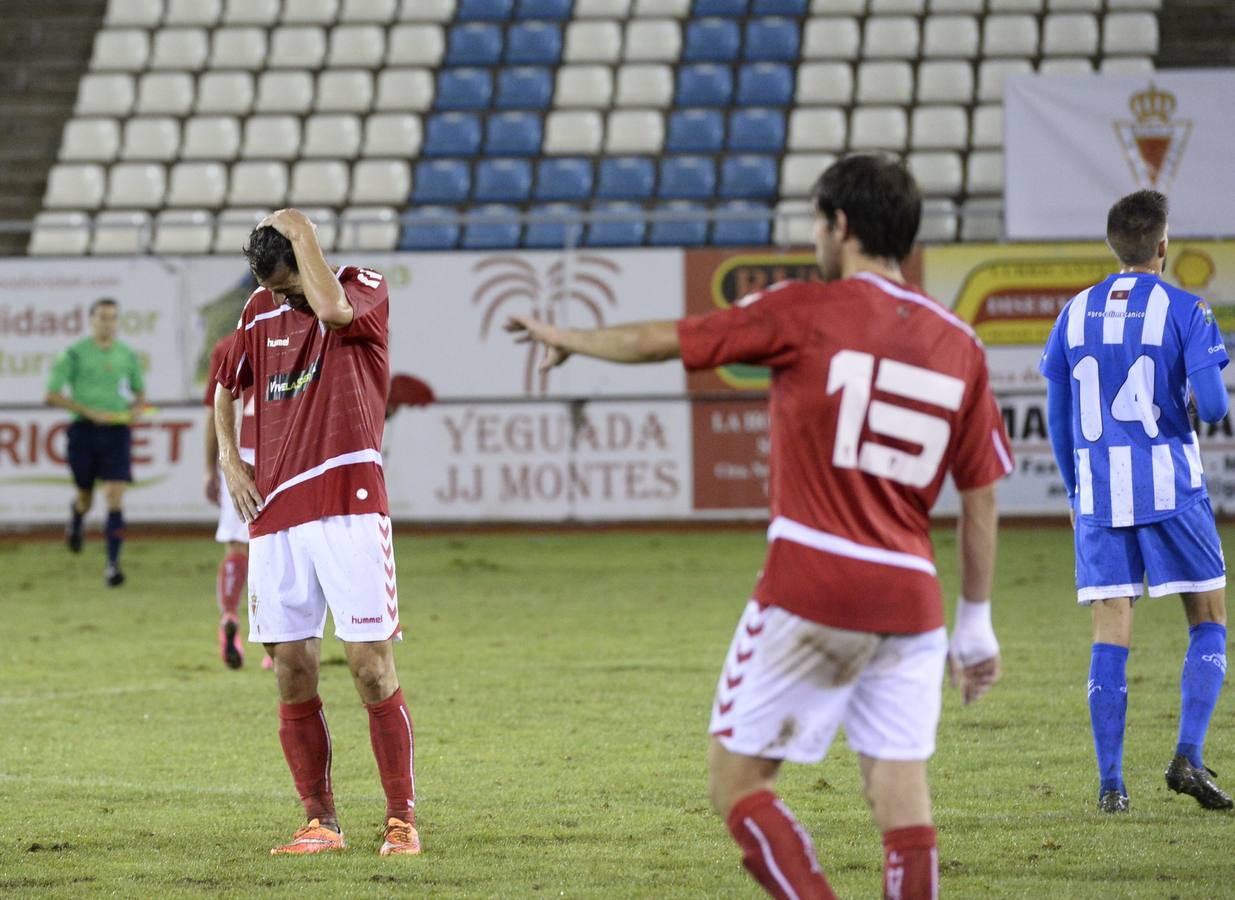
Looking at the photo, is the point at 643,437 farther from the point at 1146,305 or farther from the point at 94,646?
the point at 1146,305

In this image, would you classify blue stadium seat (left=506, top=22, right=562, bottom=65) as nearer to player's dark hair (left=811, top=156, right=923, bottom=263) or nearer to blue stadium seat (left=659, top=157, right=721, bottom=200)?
blue stadium seat (left=659, top=157, right=721, bottom=200)

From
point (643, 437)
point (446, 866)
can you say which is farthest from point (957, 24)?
point (446, 866)

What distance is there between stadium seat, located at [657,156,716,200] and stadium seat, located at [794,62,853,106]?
1.89 meters

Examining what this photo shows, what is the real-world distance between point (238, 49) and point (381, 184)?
3.82m

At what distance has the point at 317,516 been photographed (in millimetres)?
5578

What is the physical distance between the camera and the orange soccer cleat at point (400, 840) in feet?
18.5

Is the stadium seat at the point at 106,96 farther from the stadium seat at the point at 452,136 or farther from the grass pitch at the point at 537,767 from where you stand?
the grass pitch at the point at 537,767

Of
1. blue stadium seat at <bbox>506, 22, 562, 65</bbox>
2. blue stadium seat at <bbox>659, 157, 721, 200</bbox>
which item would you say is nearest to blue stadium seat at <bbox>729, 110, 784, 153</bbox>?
blue stadium seat at <bbox>659, 157, 721, 200</bbox>

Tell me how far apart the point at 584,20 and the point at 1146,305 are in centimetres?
1859

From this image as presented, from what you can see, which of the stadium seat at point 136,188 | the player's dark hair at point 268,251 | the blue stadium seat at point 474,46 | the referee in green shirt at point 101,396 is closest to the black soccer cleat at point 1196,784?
the player's dark hair at point 268,251

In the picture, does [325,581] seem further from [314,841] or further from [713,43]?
[713,43]

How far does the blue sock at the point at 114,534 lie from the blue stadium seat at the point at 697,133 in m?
9.51

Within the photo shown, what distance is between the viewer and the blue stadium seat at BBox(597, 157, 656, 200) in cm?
2134

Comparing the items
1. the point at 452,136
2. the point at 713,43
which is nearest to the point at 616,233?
the point at 452,136
